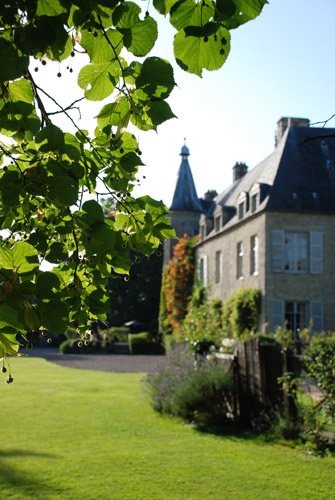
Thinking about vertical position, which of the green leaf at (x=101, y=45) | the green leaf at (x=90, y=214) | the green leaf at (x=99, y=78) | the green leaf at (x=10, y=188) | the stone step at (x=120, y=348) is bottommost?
the stone step at (x=120, y=348)

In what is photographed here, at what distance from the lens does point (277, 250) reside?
70.0 ft

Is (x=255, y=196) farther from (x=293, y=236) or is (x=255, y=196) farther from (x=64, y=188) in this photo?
(x=64, y=188)

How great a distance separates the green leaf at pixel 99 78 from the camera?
206 centimetres

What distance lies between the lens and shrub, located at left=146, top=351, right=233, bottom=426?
8992 mm

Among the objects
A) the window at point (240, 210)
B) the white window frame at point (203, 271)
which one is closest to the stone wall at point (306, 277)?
the window at point (240, 210)

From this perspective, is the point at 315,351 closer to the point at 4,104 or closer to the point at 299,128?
the point at 4,104

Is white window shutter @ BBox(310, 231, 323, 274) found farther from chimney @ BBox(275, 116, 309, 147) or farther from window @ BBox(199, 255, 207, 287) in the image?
window @ BBox(199, 255, 207, 287)

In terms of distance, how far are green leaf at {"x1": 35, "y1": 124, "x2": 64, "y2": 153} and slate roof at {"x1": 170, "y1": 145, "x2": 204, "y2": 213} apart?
34.8 meters

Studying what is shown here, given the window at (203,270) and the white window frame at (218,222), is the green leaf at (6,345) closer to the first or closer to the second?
the white window frame at (218,222)

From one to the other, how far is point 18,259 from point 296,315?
2040 centimetres

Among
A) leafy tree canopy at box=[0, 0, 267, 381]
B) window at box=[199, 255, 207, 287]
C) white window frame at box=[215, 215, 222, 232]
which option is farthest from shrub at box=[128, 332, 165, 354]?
leafy tree canopy at box=[0, 0, 267, 381]

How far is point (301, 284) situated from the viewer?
21203mm

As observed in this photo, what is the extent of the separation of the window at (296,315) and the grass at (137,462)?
11.8 metres

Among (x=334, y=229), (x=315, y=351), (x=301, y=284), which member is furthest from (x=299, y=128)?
(x=315, y=351)
